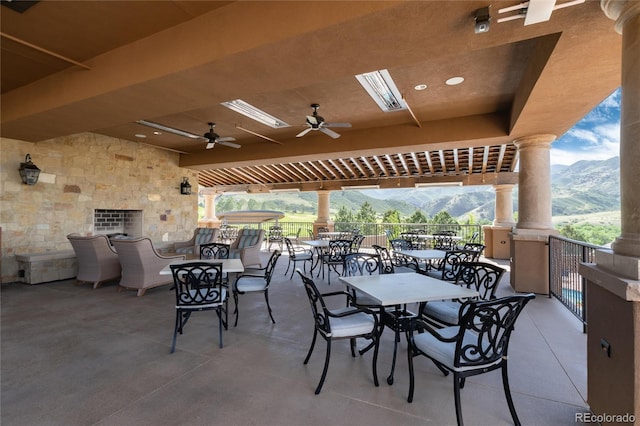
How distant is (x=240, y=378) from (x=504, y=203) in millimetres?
9605

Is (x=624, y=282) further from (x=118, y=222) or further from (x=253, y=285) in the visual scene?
(x=118, y=222)

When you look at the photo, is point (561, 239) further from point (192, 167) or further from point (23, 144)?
point (23, 144)

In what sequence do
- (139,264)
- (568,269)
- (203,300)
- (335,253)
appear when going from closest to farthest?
(203,300), (568,269), (139,264), (335,253)

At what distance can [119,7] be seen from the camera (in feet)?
8.73

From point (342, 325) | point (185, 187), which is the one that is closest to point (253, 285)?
point (342, 325)

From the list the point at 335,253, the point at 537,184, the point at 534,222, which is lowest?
the point at 335,253

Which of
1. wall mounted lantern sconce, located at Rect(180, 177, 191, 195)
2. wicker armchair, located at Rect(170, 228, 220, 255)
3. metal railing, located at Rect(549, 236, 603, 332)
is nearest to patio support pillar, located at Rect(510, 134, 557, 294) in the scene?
metal railing, located at Rect(549, 236, 603, 332)

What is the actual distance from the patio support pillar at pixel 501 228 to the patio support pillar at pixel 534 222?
369 centimetres

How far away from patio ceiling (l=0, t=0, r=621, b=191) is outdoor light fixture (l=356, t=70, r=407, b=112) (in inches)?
5.0

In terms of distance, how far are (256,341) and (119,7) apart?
3274 mm

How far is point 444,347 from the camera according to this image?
1965mm

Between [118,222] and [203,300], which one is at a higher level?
[118,222]

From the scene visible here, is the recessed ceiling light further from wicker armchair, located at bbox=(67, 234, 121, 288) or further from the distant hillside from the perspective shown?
the distant hillside
